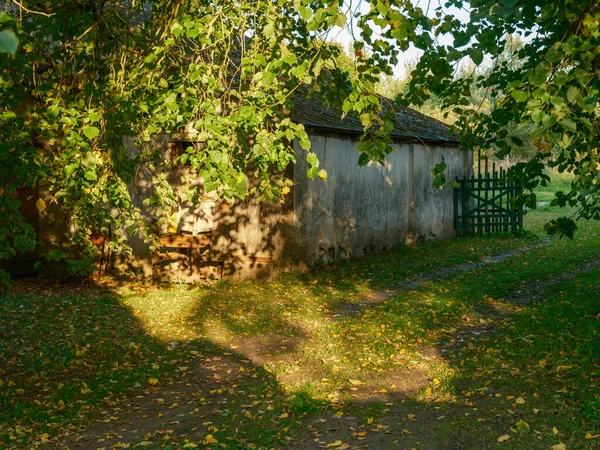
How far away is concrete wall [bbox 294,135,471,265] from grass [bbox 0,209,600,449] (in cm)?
152

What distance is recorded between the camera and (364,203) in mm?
16203

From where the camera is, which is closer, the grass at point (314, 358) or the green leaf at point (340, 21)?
the green leaf at point (340, 21)

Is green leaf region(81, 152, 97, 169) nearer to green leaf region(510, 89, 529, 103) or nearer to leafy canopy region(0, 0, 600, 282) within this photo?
leafy canopy region(0, 0, 600, 282)

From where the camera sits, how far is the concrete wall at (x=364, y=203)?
14039mm

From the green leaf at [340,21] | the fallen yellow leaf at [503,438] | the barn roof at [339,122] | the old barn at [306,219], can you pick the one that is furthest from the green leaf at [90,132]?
the old barn at [306,219]

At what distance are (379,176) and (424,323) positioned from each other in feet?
25.5

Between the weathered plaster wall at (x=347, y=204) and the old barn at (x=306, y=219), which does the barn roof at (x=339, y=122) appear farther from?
the weathered plaster wall at (x=347, y=204)

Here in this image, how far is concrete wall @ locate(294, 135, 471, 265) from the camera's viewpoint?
14.0 meters

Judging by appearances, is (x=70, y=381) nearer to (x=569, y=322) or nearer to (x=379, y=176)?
(x=569, y=322)

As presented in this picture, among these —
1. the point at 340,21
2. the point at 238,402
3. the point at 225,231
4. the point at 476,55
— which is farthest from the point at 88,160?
the point at 225,231

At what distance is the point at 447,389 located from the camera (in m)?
6.77

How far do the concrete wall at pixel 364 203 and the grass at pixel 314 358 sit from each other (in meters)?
1.52

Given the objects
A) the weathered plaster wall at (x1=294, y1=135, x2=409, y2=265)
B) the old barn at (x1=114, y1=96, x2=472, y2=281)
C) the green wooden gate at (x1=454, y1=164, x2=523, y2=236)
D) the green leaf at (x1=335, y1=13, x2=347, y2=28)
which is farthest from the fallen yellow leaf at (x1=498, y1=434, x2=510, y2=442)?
the green wooden gate at (x1=454, y1=164, x2=523, y2=236)

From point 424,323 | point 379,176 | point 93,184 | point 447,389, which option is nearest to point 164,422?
point 93,184
